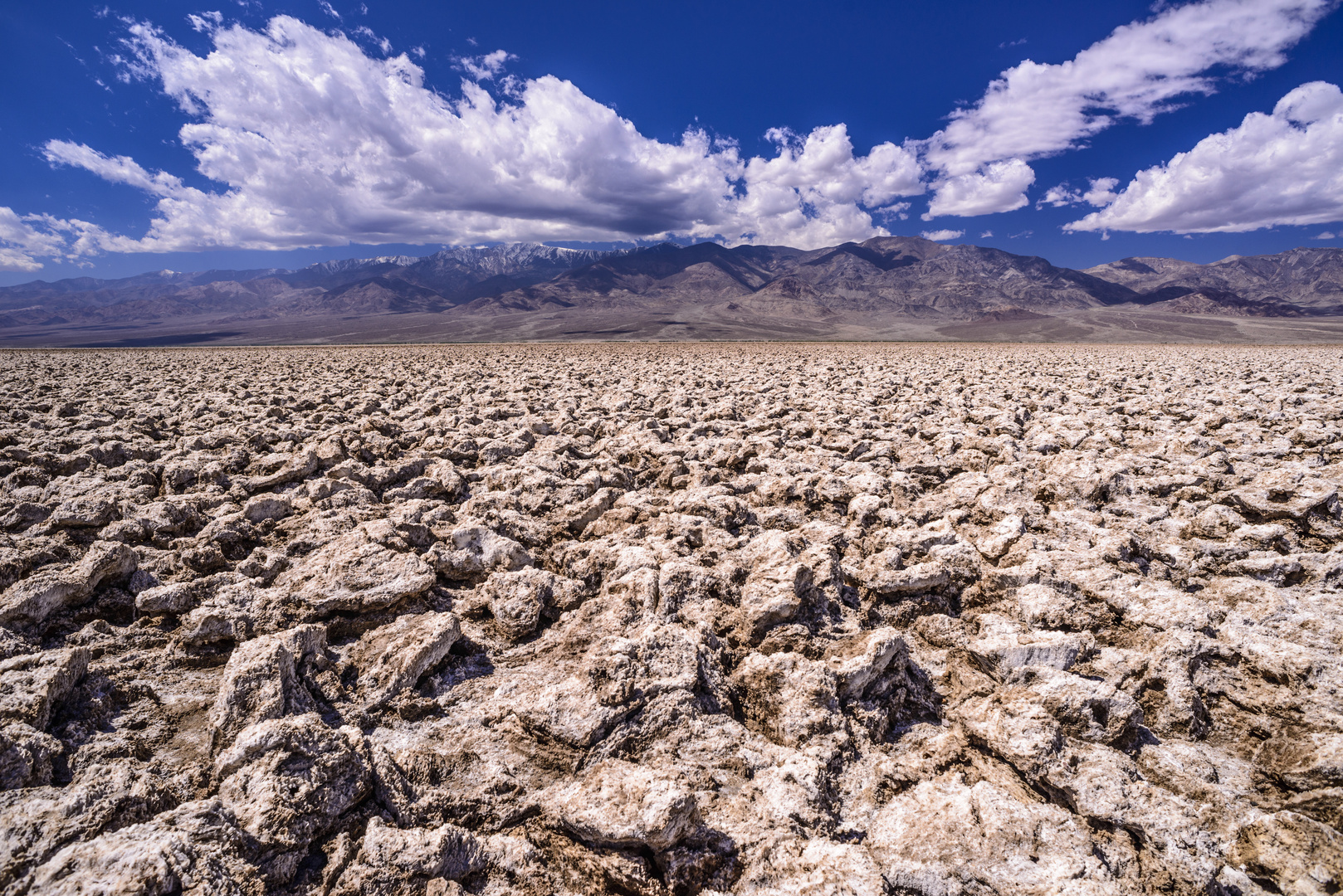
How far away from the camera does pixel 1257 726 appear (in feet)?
8.34

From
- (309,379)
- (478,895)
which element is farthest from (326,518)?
(309,379)

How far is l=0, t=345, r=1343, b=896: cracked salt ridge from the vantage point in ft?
6.48

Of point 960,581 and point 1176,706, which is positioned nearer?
point 1176,706

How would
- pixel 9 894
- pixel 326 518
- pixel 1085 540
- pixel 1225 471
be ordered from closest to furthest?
pixel 9 894 → pixel 1085 540 → pixel 326 518 → pixel 1225 471

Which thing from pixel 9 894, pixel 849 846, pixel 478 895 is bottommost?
pixel 478 895

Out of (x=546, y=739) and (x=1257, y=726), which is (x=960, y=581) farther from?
(x=546, y=739)

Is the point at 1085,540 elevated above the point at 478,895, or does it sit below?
above

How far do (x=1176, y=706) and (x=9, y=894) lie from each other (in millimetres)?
4557

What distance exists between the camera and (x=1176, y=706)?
A: 2.62 m

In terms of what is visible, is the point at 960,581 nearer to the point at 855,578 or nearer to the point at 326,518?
the point at 855,578

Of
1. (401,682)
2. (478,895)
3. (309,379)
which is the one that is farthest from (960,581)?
(309,379)

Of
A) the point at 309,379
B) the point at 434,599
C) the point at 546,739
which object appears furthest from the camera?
the point at 309,379

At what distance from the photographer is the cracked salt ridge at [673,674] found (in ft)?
6.48

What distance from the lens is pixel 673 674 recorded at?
108 inches
